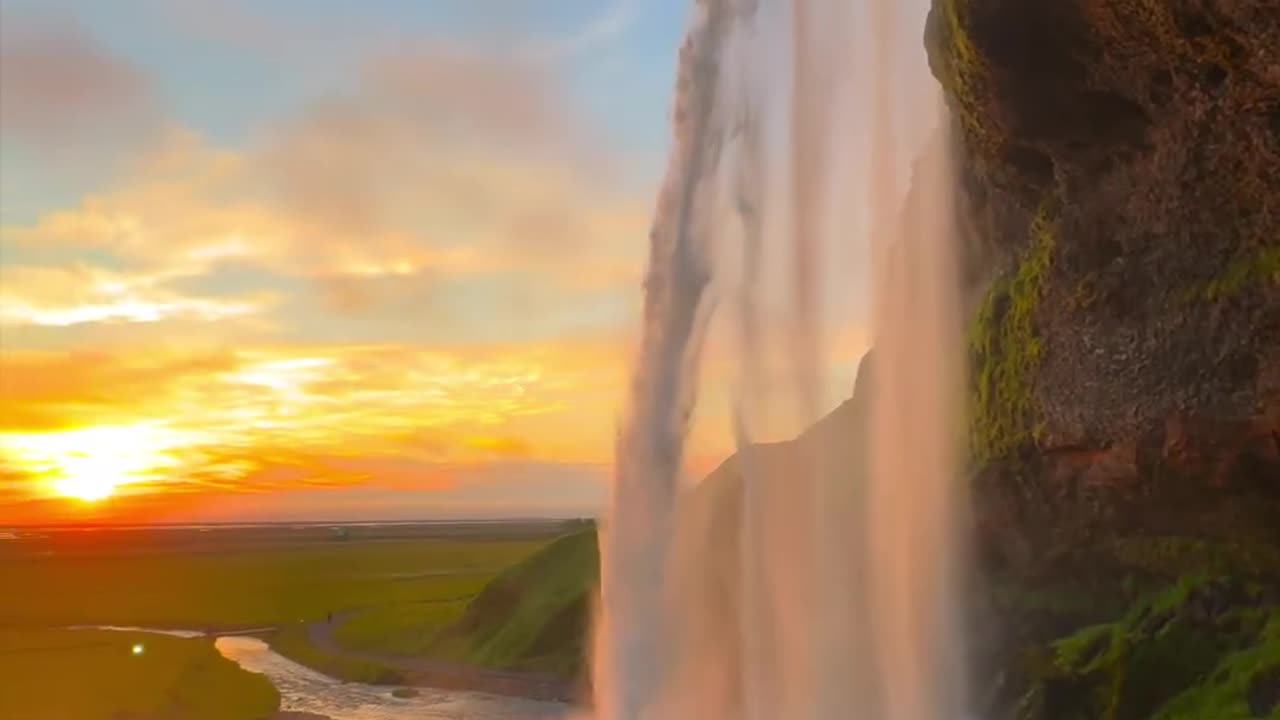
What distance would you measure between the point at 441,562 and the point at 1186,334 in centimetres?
10210

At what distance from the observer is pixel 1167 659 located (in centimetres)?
2659

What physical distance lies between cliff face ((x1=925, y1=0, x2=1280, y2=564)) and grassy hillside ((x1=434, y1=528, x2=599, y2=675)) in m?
24.3

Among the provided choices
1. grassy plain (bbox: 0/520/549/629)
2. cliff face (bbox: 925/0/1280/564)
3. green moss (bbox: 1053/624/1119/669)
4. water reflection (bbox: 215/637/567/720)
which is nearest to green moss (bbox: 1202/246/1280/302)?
cliff face (bbox: 925/0/1280/564)

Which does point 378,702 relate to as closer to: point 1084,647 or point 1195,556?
point 1084,647

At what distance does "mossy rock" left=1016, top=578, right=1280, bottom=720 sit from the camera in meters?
25.1

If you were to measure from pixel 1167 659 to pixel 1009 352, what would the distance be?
8.94 metres

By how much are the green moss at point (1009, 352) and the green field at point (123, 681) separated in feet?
80.4

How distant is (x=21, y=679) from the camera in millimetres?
45531

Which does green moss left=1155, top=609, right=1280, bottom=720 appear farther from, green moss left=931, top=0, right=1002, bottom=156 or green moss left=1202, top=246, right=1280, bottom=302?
green moss left=931, top=0, right=1002, bottom=156

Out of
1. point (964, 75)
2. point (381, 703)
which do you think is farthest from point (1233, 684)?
point (381, 703)

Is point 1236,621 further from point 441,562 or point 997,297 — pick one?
point 441,562

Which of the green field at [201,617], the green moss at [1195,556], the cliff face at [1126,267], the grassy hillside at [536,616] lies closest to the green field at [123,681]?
the green field at [201,617]

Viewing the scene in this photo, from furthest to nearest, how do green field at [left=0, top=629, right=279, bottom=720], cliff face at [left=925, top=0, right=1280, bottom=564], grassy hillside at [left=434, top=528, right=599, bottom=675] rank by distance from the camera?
grassy hillside at [left=434, top=528, right=599, bottom=675], green field at [left=0, top=629, right=279, bottom=720], cliff face at [left=925, top=0, right=1280, bottom=564]

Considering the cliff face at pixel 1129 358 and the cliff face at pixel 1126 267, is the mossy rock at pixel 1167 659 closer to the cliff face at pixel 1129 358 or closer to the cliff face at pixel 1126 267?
the cliff face at pixel 1129 358
